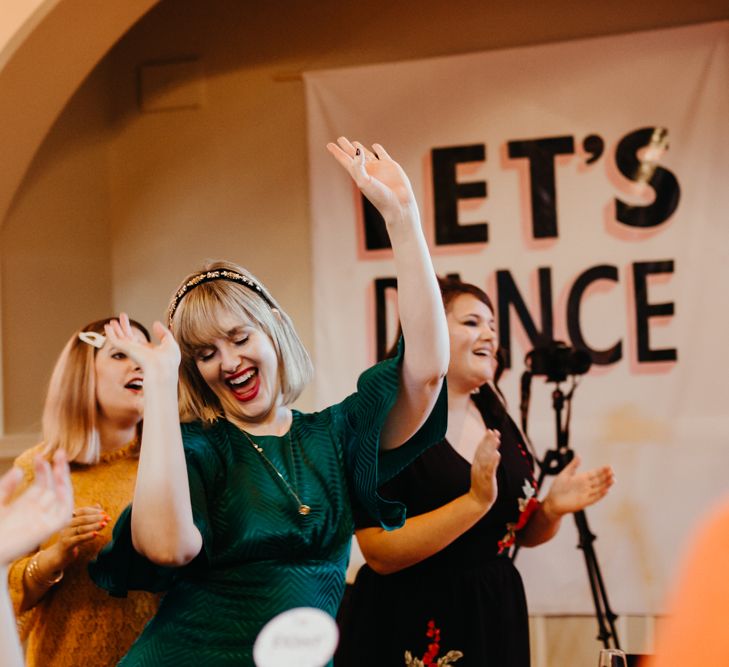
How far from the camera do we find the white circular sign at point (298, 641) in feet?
4.02

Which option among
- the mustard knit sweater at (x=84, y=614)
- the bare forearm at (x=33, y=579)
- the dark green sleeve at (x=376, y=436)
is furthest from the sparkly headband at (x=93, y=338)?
the dark green sleeve at (x=376, y=436)

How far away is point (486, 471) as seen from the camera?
2.05 meters

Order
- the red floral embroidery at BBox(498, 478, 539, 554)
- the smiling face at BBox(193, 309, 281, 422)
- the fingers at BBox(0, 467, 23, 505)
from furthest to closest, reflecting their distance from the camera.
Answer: the red floral embroidery at BBox(498, 478, 539, 554)
the smiling face at BBox(193, 309, 281, 422)
the fingers at BBox(0, 467, 23, 505)

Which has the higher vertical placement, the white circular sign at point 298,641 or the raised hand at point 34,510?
the raised hand at point 34,510

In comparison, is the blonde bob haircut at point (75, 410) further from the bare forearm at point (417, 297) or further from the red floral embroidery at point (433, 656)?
the bare forearm at point (417, 297)

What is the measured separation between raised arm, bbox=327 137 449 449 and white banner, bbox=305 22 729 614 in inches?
87.4

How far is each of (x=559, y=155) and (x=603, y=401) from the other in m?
0.92

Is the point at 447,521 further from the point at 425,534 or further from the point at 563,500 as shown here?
the point at 563,500

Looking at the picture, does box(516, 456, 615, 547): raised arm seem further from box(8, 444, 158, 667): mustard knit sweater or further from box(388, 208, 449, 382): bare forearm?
box(388, 208, 449, 382): bare forearm

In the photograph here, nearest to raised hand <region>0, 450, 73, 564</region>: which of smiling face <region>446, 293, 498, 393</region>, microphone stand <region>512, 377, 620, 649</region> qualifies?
smiling face <region>446, 293, 498, 393</region>

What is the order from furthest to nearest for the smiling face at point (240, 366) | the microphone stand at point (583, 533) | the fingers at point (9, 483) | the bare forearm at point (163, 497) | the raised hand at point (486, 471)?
1. the microphone stand at point (583, 533)
2. the raised hand at point (486, 471)
3. the smiling face at point (240, 366)
4. the bare forearm at point (163, 497)
5. the fingers at point (9, 483)

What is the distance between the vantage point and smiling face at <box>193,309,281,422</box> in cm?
156

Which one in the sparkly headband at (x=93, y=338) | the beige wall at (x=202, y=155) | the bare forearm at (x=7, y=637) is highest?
the beige wall at (x=202, y=155)

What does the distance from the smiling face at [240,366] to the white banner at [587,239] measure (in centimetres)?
217
